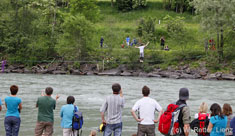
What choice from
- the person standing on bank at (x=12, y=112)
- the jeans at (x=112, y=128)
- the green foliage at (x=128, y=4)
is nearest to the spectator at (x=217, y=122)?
the jeans at (x=112, y=128)

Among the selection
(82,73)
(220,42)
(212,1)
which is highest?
(212,1)

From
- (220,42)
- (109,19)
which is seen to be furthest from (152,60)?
(109,19)

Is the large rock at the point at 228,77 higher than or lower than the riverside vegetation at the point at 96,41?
lower

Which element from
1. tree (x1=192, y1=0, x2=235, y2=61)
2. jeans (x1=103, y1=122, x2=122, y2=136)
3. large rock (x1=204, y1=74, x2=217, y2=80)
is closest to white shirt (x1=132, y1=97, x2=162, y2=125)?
jeans (x1=103, y1=122, x2=122, y2=136)

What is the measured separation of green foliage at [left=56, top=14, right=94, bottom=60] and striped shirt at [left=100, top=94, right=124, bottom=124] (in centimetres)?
4578

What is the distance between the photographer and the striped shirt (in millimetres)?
10148

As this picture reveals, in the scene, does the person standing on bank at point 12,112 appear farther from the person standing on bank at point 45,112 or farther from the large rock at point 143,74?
the large rock at point 143,74

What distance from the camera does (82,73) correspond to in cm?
5144

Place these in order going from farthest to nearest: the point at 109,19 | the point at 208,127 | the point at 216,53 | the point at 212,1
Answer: the point at 109,19
the point at 216,53
the point at 212,1
the point at 208,127

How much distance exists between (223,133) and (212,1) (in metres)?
42.8

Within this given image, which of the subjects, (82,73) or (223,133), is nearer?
(223,133)

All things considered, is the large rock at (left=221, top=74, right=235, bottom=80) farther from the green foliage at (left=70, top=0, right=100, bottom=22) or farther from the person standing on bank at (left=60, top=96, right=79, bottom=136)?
the person standing on bank at (left=60, top=96, right=79, bottom=136)

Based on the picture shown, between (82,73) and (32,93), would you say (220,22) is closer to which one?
(82,73)

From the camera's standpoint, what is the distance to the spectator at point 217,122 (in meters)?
9.18
